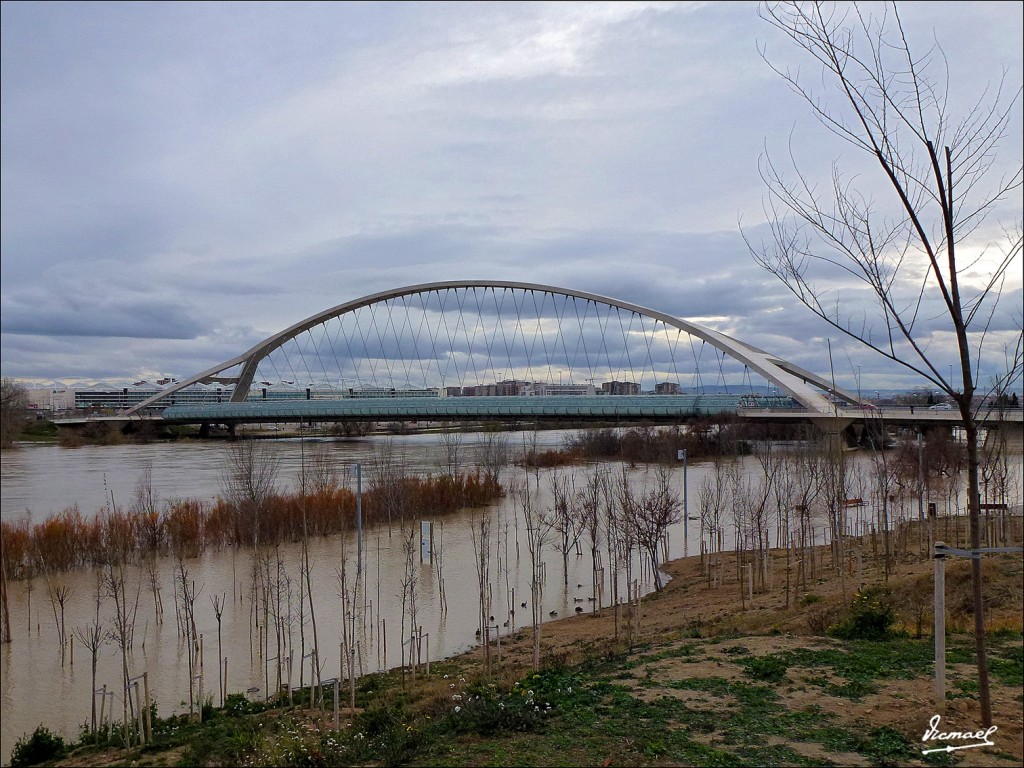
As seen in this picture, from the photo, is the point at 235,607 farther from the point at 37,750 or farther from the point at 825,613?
the point at 825,613

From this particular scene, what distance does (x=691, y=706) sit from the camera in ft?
24.7

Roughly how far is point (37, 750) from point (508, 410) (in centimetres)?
4098

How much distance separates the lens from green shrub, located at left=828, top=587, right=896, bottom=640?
10305 mm

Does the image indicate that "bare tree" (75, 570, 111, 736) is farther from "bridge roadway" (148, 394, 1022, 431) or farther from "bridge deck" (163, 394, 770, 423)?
"bridge deck" (163, 394, 770, 423)

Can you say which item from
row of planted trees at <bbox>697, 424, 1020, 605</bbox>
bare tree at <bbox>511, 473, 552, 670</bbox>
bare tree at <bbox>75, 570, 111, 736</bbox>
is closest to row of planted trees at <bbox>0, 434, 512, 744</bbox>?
bare tree at <bbox>75, 570, 111, 736</bbox>

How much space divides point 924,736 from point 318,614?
1417 cm

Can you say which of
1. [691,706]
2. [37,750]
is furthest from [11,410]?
[691,706]

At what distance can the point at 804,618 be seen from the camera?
40.5ft

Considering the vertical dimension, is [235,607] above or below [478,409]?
below

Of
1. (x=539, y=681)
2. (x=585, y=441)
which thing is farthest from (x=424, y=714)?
(x=585, y=441)

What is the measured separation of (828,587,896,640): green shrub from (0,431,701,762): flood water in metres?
6.54

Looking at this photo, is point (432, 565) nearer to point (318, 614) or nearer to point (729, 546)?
point (318, 614)

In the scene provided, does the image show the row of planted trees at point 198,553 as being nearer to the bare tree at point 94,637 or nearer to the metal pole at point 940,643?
the bare tree at point 94,637

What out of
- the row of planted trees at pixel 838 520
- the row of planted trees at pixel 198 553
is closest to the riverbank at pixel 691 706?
the row of planted trees at pixel 198 553
